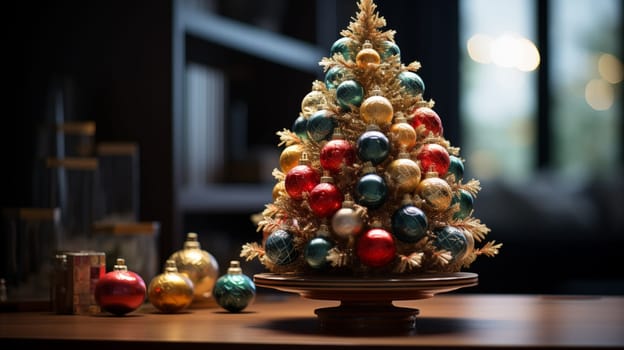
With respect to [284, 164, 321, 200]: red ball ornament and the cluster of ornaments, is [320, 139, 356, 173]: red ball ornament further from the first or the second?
the cluster of ornaments

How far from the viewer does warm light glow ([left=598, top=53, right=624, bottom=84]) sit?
4574 millimetres

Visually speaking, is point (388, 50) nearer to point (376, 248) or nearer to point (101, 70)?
point (376, 248)

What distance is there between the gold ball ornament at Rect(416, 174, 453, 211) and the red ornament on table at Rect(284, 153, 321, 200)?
0.15 meters

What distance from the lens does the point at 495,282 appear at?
3.26m

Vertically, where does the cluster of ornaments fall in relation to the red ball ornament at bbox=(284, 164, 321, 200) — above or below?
below

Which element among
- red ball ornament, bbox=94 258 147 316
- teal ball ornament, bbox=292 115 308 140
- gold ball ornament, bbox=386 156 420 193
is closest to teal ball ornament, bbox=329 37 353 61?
teal ball ornament, bbox=292 115 308 140

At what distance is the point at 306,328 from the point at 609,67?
359 centimetres

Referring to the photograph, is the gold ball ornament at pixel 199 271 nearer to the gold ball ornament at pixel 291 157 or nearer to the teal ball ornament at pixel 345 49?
the gold ball ornament at pixel 291 157

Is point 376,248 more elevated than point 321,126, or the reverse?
point 321,126

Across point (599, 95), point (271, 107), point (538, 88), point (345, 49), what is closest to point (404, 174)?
point (345, 49)

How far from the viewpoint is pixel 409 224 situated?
1.30 metres

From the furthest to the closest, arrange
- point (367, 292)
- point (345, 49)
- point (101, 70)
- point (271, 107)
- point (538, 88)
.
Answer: point (538, 88) → point (271, 107) → point (101, 70) → point (345, 49) → point (367, 292)

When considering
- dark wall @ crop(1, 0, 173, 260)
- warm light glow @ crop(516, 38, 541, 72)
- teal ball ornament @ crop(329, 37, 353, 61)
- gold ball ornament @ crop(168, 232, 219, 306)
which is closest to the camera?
teal ball ornament @ crop(329, 37, 353, 61)

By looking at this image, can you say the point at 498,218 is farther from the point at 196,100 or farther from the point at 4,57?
the point at 4,57
